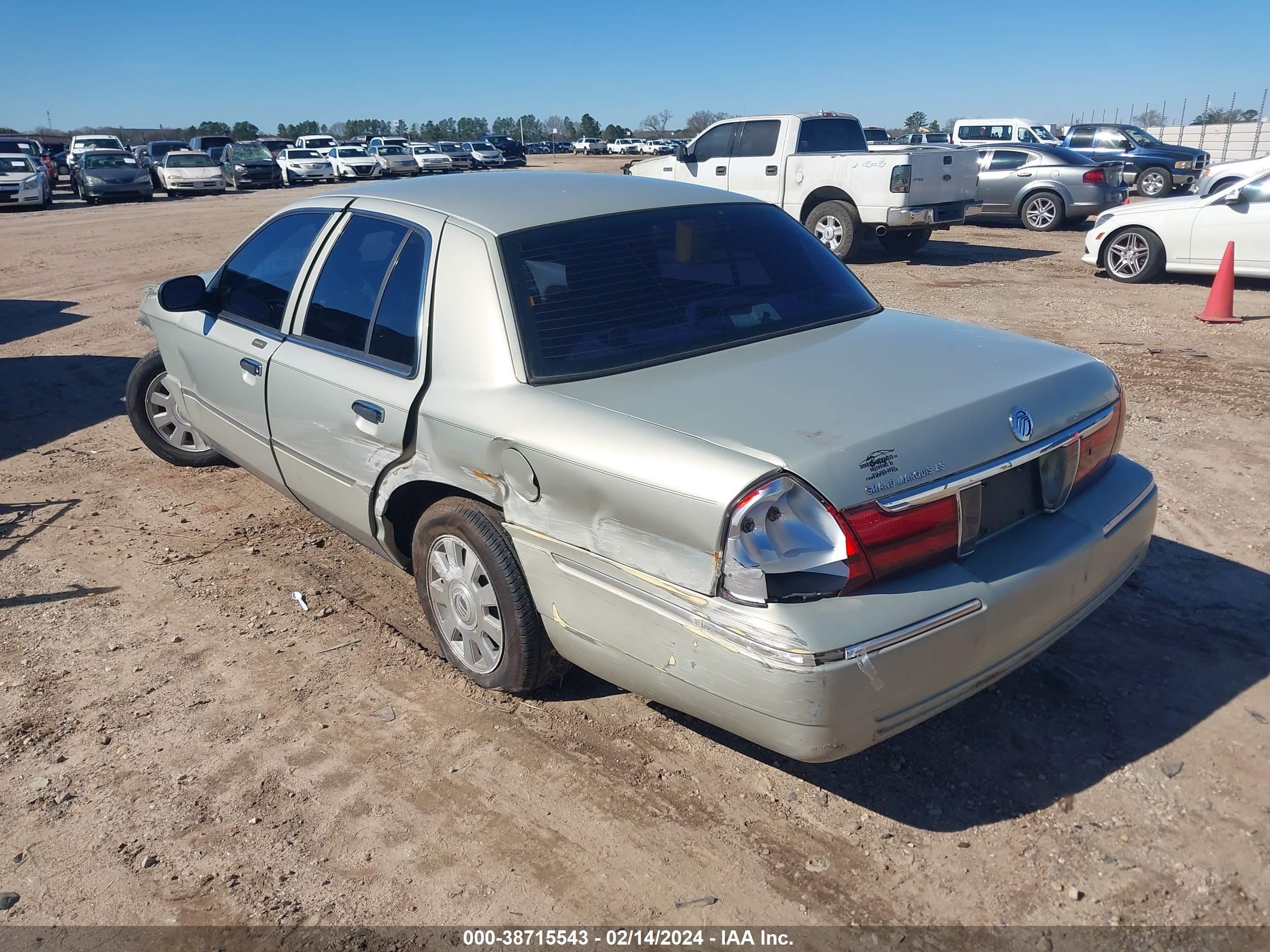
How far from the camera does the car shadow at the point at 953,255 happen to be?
47.5ft

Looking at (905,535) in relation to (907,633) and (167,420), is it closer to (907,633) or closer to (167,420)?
(907,633)

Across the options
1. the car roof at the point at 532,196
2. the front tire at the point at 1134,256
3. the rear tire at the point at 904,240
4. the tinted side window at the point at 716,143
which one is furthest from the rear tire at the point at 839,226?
→ the car roof at the point at 532,196

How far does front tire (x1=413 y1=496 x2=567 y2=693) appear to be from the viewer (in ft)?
10.5

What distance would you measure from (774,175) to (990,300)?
14.8ft

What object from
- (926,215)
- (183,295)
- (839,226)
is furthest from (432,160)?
(183,295)

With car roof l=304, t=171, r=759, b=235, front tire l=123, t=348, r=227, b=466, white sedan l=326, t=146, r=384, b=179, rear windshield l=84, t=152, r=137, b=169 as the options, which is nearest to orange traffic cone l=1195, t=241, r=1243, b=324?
car roof l=304, t=171, r=759, b=235

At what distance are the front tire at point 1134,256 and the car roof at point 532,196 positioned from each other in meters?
9.35

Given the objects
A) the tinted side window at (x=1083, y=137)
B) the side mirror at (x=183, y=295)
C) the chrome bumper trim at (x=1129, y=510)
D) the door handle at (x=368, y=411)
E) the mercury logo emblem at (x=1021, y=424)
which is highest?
the tinted side window at (x=1083, y=137)

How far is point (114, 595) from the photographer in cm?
444

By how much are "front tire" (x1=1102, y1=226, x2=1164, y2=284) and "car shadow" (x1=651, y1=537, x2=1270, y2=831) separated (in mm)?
8795

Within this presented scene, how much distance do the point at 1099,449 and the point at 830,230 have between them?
451 inches

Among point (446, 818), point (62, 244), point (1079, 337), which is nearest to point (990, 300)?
point (1079, 337)

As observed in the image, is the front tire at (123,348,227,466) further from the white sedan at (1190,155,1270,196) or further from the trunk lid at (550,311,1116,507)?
the white sedan at (1190,155,1270,196)

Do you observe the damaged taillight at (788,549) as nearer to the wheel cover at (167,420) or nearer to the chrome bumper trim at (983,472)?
the chrome bumper trim at (983,472)
